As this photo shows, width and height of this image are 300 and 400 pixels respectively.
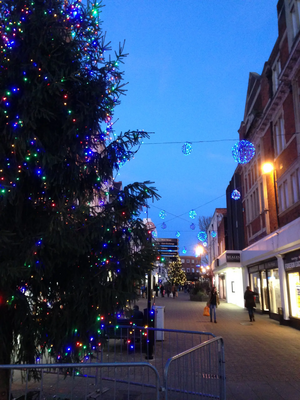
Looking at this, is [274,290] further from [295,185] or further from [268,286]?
[295,185]

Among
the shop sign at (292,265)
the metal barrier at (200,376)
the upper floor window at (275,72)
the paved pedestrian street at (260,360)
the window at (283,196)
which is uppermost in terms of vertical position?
the upper floor window at (275,72)

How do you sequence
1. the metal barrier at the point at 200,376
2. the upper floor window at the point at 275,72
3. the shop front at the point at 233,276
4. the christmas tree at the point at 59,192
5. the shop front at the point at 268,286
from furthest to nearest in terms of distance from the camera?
1. the shop front at the point at 233,276
2. the upper floor window at the point at 275,72
3. the shop front at the point at 268,286
4. the metal barrier at the point at 200,376
5. the christmas tree at the point at 59,192

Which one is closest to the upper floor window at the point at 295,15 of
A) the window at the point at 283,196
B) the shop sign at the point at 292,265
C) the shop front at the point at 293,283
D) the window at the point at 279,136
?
the window at the point at 279,136

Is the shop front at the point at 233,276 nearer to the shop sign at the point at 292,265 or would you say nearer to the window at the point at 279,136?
the window at the point at 279,136

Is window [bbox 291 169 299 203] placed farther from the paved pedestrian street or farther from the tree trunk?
the tree trunk

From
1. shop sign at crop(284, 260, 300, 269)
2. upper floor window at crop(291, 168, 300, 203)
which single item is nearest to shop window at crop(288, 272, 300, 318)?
shop sign at crop(284, 260, 300, 269)

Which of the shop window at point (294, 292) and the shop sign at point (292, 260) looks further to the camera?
the shop window at point (294, 292)

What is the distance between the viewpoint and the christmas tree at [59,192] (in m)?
4.88

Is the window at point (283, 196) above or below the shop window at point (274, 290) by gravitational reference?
above

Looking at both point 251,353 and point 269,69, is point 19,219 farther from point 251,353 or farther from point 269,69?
point 269,69

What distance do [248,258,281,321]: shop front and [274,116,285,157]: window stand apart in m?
5.62

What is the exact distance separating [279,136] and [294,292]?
777 cm

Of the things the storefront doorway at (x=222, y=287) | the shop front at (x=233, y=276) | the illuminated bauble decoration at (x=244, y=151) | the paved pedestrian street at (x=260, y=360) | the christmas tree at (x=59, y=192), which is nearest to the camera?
the christmas tree at (x=59, y=192)

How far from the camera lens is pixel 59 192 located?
5.58 m
